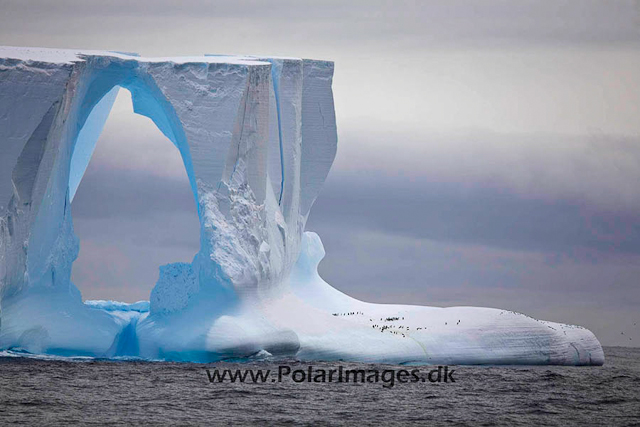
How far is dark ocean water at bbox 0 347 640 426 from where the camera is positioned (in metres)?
18.0

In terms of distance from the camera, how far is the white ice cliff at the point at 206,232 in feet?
72.5

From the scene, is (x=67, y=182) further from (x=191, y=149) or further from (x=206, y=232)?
(x=206, y=232)

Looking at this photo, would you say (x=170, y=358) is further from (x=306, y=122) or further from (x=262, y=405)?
(x=306, y=122)

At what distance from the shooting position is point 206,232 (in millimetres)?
22625

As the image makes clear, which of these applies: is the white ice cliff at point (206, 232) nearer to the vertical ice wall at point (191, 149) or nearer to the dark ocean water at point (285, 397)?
the vertical ice wall at point (191, 149)

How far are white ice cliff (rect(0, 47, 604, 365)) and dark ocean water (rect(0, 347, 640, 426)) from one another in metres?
0.56

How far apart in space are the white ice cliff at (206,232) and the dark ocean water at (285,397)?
56 centimetres

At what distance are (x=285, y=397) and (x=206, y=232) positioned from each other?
401 cm

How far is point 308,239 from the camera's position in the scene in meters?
26.8

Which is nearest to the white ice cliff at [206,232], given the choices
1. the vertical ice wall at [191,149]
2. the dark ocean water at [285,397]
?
the vertical ice wall at [191,149]

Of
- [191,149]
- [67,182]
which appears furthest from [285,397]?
[67,182]

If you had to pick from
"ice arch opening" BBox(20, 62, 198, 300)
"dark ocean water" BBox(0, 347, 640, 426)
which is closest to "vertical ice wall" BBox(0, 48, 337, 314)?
"ice arch opening" BBox(20, 62, 198, 300)

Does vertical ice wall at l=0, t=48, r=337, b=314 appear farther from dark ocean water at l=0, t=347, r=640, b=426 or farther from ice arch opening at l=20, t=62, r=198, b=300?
dark ocean water at l=0, t=347, r=640, b=426

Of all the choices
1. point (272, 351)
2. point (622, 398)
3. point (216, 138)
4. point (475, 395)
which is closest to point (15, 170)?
point (216, 138)
